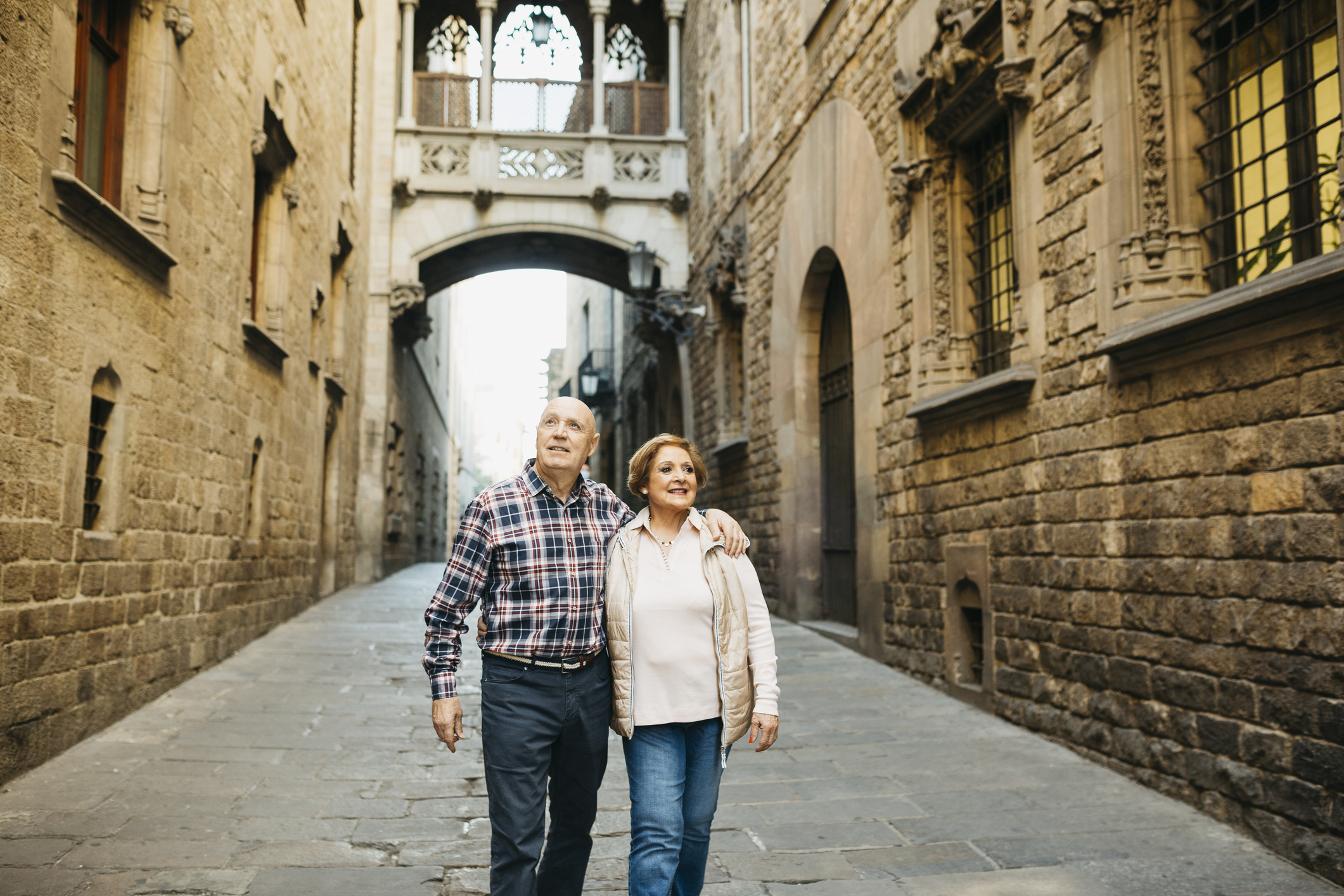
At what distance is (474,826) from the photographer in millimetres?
4504

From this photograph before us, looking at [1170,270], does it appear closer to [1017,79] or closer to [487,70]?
[1017,79]

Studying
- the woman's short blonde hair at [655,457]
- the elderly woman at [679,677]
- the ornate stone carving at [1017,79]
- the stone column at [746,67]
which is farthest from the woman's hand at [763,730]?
the stone column at [746,67]

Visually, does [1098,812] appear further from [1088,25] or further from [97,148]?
[97,148]

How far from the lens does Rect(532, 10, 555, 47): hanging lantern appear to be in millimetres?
19719

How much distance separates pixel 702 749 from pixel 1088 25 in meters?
4.52

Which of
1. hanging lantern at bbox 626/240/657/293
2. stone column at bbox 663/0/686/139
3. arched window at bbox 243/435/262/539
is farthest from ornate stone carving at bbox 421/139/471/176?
arched window at bbox 243/435/262/539

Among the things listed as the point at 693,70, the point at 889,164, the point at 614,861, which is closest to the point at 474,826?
the point at 614,861

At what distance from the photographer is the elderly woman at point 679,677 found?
2.88m

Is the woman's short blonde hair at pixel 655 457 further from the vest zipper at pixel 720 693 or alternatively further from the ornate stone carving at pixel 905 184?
the ornate stone carving at pixel 905 184

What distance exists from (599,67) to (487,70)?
1964mm

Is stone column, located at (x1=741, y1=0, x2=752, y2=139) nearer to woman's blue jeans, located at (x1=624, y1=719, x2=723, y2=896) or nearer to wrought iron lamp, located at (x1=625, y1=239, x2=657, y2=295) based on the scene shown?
wrought iron lamp, located at (x1=625, y1=239, x2=657, y2=295)

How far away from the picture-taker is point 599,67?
19.2 metres

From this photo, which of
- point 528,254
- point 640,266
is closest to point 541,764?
point 640,266

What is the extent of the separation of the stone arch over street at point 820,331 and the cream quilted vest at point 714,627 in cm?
624
